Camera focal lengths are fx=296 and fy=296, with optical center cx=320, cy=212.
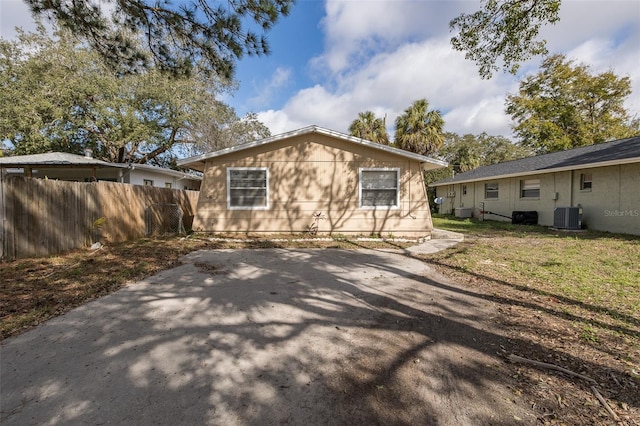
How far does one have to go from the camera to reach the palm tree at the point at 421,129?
65.0 ft

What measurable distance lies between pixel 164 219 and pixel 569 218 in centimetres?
1524

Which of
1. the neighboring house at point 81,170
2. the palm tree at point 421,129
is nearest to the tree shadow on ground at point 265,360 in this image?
the neighboring house at point 81,170

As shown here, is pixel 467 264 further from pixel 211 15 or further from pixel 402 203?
pixel 211 15

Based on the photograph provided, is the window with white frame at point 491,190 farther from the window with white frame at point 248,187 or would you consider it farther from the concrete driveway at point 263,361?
the concrete driveway at point 263,361

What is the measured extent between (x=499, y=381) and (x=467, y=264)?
4.22m

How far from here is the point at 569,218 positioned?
37.4 ft

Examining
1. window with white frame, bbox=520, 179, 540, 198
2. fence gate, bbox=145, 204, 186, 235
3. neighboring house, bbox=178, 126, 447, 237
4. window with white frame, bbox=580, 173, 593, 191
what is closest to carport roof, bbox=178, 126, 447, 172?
neighboring house, bbox=178, 126, 447, 237

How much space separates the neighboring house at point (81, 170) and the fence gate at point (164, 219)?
375 centimetres

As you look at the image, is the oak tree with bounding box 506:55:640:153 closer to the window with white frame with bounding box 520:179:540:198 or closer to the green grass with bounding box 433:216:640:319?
the window with white frame with bounding box 520:179:540:198

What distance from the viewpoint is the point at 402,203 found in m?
9.65

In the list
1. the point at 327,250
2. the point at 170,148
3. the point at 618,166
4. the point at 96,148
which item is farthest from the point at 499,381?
the point at 96,148

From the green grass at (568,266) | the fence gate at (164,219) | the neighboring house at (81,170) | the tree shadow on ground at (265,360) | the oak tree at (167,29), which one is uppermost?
the oak tree at (167,29)

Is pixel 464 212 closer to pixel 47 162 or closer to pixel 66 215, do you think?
pixel 66 215

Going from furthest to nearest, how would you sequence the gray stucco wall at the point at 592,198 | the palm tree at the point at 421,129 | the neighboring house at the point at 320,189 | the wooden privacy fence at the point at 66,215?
the palm tree at the point at 421,129 → the gray stucco wall at the point at 592,198 → the neighboring house at the point at 320,189 → the wooden privacy fence at the point at 66,215
